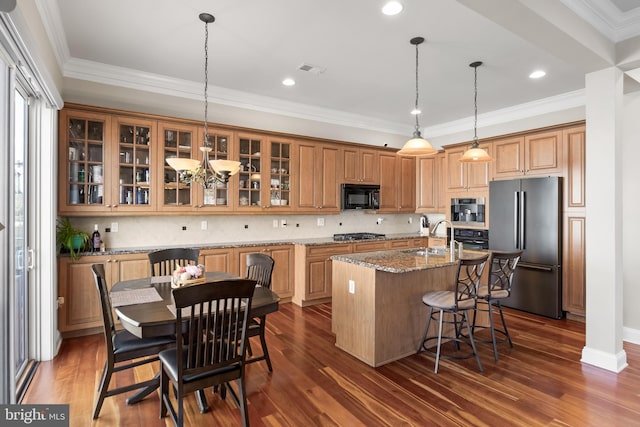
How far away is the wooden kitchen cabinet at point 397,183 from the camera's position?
5969mm

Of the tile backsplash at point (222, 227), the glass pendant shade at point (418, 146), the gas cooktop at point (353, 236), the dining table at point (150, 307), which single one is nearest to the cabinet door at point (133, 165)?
the tile backsplash at point (222, 227)

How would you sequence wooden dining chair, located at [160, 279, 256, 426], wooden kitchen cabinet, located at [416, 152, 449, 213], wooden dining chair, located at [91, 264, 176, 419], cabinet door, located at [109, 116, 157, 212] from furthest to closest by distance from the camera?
wooden kitchen cabinet, located at [416, 152, 449, 213] → cabinet door, located at [109, 116, 157, 212] → wooden dining chair, located at [91, 264, 176, 419] → wooden dining chair, located at [160, 279, 256, 426]

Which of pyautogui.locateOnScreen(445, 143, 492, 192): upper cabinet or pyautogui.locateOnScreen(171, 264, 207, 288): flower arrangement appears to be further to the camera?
pyautogui.locateOnScreen(445, 143, 492, 192): upper cabinet

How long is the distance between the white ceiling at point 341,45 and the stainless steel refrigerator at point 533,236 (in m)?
1.35

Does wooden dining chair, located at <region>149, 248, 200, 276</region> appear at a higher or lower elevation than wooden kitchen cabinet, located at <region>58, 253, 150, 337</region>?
higher

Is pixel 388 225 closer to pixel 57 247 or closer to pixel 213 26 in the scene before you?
pixel 213 26

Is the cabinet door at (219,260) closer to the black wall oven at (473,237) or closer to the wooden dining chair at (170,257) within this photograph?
the wooden dining chair at (170,257)

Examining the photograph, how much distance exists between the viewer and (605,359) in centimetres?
296

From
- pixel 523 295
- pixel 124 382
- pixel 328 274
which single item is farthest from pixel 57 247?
pixel 523 295

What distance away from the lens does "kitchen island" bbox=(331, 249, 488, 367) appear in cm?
298

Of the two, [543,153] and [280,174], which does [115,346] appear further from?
[543,153]

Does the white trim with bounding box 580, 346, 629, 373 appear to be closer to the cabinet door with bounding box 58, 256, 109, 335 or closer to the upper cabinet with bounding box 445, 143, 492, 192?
the upper cabinet with bounding box 445, 143, 492, 192

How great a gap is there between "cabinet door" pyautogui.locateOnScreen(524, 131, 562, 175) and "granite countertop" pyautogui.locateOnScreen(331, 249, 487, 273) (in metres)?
2.03

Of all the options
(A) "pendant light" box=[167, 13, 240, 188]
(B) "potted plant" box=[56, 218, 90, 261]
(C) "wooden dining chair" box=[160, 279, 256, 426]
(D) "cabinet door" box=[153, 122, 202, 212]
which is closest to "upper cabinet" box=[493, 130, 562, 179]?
(A) "pendant light" box=[167, 13, 240, 188]
